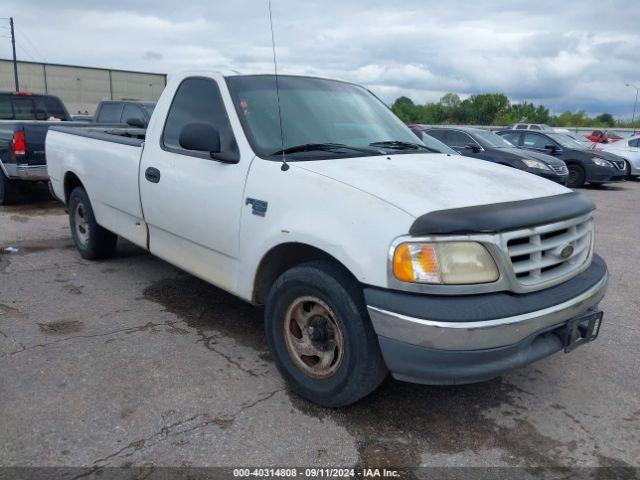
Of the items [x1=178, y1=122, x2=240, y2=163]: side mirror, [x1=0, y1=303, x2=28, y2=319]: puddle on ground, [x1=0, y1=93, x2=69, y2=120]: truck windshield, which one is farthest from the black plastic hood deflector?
[x1=0, y1=93, x2=69, y2=120]: truck windshield

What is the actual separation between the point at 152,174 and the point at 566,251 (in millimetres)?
2953

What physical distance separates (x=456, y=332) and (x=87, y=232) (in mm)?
4594

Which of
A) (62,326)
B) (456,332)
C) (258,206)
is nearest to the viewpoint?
(456,332)

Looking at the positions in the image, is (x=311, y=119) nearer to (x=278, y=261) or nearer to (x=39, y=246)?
(x=278, y=261)

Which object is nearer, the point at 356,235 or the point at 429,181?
the point at 356,235

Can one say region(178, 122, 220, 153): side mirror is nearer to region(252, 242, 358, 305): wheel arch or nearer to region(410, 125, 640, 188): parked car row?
region(252, 242, 358, 305): wheel arch

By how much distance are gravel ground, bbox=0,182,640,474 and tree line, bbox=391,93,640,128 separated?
90405 millimetres

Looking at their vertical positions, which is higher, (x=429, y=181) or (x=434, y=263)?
(x=429, y=181)

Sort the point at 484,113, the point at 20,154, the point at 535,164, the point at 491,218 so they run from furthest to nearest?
1. the point at 484,113
2. the point at 535,164
3. the point at 20,154
4. the point at 491,218

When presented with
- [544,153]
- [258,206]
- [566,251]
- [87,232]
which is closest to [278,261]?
[258,206]

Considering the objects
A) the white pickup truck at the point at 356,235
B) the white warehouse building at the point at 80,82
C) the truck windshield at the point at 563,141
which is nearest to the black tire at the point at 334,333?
the white pickup truck at the point at 356,235

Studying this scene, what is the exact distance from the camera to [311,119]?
3.83m

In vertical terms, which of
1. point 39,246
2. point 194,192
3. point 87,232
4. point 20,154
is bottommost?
point 39,246

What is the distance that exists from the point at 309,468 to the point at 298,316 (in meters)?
0.86
